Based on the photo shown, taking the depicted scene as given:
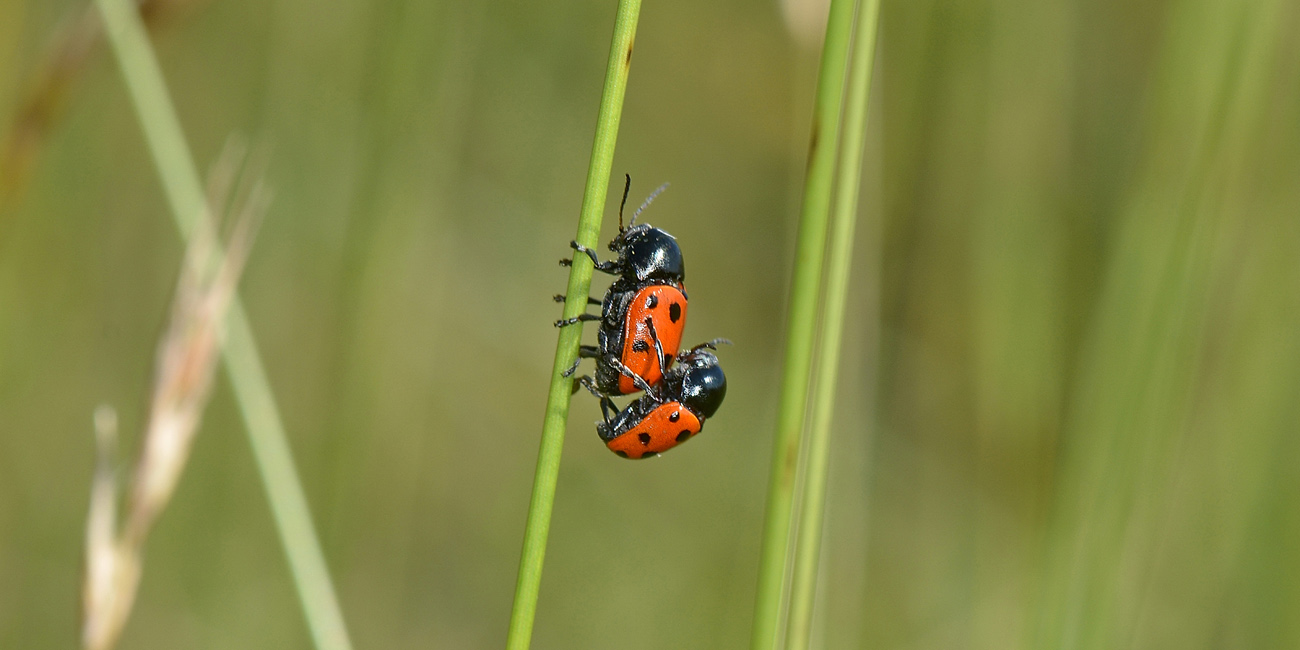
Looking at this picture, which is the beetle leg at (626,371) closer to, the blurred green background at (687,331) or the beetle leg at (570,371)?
the blurred green background at (687,331)

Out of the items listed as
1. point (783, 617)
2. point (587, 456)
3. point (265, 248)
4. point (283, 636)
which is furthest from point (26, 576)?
point (783, 617)

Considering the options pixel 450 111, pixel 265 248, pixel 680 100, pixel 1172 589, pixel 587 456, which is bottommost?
pixel 1172 589

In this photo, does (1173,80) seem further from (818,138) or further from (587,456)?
(587,456)

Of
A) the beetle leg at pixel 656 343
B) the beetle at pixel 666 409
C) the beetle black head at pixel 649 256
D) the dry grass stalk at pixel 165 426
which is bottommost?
the dry grass stalk at pixel 165 426

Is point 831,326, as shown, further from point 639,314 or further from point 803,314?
point 639,314

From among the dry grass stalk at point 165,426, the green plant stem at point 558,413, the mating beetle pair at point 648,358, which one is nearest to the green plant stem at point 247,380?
the dry grass stalk at point 165,426

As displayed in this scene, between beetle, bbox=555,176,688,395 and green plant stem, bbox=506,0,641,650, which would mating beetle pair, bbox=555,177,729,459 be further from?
green plant stem, bbox=506,0,641,650
